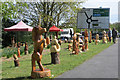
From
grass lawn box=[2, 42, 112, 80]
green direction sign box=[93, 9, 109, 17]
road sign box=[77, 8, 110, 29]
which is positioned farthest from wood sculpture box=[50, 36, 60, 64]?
green direction sign box=[93, 9, 109, 17]

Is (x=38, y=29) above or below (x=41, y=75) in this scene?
above

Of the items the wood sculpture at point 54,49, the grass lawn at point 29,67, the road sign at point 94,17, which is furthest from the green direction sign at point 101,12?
the wood sculpture at point 54,49

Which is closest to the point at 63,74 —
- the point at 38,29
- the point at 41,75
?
the point at 41,75

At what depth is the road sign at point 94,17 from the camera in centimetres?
3647

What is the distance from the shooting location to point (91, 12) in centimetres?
3834

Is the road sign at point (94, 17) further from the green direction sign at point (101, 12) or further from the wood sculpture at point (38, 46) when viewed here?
the wood sculpture at point (38, 46)

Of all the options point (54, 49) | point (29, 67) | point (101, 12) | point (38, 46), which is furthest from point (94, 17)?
point (38, 46)

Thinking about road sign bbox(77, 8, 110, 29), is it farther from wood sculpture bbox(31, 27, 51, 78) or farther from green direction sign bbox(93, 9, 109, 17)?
wood sculpture bbox(31, 27, 51, 78)

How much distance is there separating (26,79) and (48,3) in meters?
21.7

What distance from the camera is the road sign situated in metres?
36.5

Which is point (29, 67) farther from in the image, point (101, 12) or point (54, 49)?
point (101, 12)

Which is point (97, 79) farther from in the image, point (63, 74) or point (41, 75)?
point (41, 75)

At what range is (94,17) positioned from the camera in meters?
40.3

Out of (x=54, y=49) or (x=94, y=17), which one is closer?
(x=54, y=49)
